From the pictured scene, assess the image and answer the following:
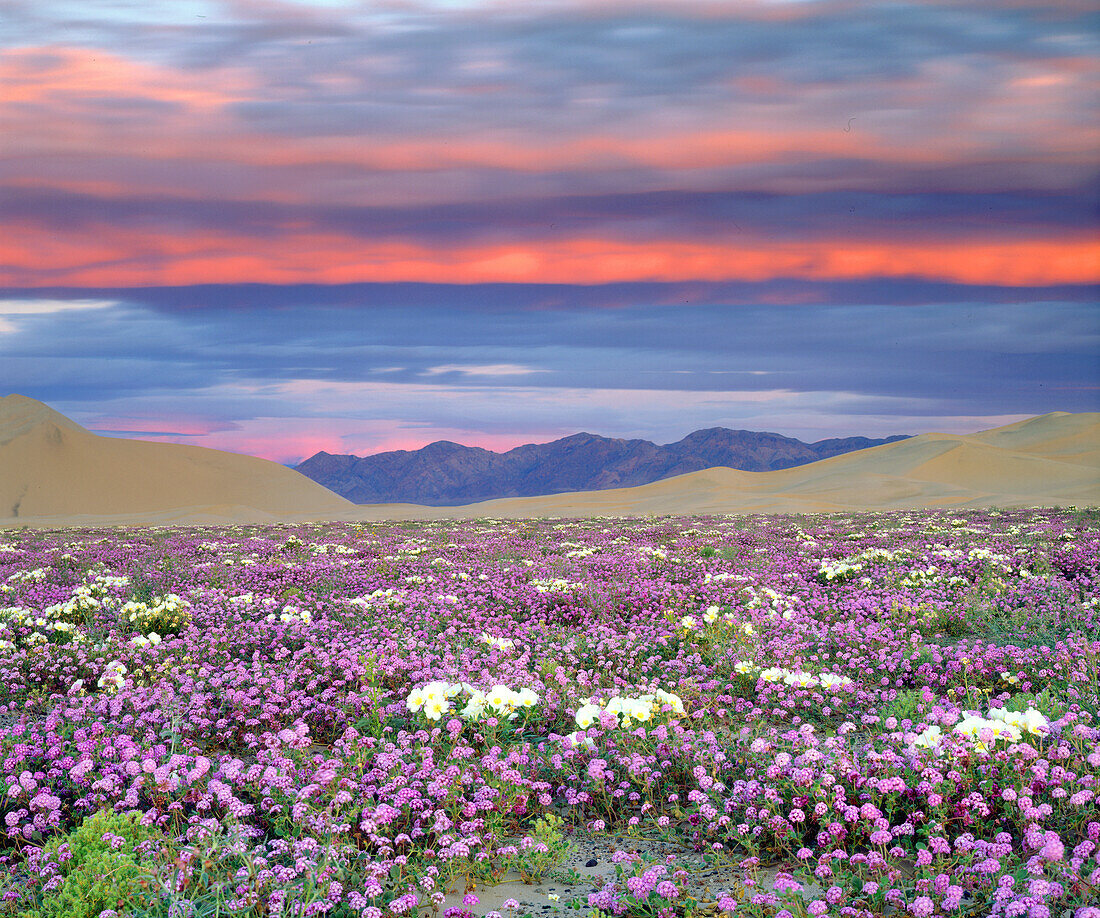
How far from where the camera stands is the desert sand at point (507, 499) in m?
70.1

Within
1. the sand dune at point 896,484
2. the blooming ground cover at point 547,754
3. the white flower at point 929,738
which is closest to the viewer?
the blooming ground cover at point 547,754

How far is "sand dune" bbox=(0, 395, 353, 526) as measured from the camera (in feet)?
356

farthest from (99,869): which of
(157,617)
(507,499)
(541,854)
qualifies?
(507,499)

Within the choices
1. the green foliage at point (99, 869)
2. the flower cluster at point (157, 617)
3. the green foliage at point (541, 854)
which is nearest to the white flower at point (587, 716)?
the green foliage at point (541, 854)

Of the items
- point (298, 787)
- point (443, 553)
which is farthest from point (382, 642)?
point (443, 553)

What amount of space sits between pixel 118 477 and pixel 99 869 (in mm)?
131941

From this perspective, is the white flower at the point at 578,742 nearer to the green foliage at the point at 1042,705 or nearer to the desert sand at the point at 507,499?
the green foliage at the point at 1042,705

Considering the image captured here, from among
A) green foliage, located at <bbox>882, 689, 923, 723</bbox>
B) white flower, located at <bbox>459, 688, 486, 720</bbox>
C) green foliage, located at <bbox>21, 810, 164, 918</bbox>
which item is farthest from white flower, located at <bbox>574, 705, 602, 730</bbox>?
green foliage, located at <bbox>21, 810, 164, 918</bbox>

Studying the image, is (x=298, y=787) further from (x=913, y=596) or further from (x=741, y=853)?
(x=913, y=596)

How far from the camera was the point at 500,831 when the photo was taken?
4.30m

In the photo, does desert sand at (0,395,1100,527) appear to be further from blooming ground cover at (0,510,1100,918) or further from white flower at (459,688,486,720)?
white flower at (459,688,486,720)

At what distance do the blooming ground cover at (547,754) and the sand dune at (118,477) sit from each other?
9978 cm

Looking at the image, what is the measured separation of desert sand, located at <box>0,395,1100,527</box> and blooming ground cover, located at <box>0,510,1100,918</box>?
51.7 meters

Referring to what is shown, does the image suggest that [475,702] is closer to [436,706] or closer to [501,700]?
[501,700]
